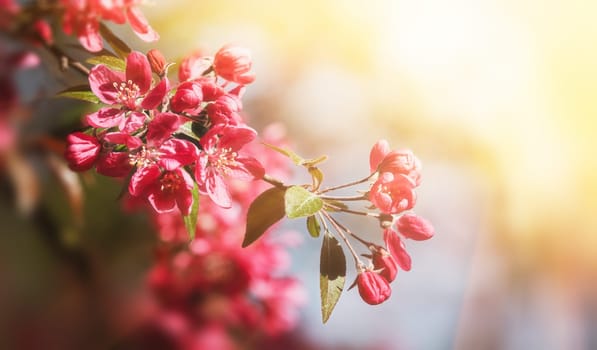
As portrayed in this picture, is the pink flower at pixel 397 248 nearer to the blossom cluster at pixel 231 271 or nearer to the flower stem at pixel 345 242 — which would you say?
the flower stem at pixel 345 242

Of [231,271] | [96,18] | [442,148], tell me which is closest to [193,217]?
[96,18]

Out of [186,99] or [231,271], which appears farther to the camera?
[231,271]

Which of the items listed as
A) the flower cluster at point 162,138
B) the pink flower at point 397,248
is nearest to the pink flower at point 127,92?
the flower cluster at point 162,138

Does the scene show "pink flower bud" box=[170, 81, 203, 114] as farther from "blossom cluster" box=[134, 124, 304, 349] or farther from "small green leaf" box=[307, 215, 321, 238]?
"blossom cluster" box=[134, 124, 304, 349]

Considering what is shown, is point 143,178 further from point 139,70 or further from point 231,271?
point 231,271

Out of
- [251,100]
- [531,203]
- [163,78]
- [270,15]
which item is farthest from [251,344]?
[531,203]

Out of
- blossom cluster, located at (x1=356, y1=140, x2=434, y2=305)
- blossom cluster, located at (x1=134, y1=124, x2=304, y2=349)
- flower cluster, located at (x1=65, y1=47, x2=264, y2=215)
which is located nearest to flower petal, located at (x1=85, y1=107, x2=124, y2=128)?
flower cluster, located at (x1=65, y1=47, x2=264, y2=215)

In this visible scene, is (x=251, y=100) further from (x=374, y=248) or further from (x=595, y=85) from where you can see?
(x=595, y=85)
